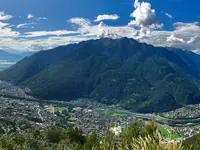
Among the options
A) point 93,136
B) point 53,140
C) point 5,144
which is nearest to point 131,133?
point 93,136

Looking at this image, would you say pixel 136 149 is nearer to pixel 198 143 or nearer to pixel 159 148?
pixel 159 148

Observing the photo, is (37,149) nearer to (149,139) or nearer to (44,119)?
(149,139)

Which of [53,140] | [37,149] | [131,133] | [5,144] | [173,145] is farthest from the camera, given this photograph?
[53,140]

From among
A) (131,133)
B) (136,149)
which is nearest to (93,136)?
(131,133)

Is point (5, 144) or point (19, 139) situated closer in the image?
point (5, 144)

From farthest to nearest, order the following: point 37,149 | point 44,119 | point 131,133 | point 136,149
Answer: point 44,119, point 131,133, point 37,149, point 136,149

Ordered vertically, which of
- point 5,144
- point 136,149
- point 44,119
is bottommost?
point 44,119

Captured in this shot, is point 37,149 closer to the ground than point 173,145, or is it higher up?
closer to the ground

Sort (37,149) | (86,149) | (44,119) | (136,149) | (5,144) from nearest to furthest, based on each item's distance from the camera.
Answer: (136,149)
(5,144)
(37,149)
(86,149)
(44,119)

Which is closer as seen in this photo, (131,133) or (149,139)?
(149,139)
